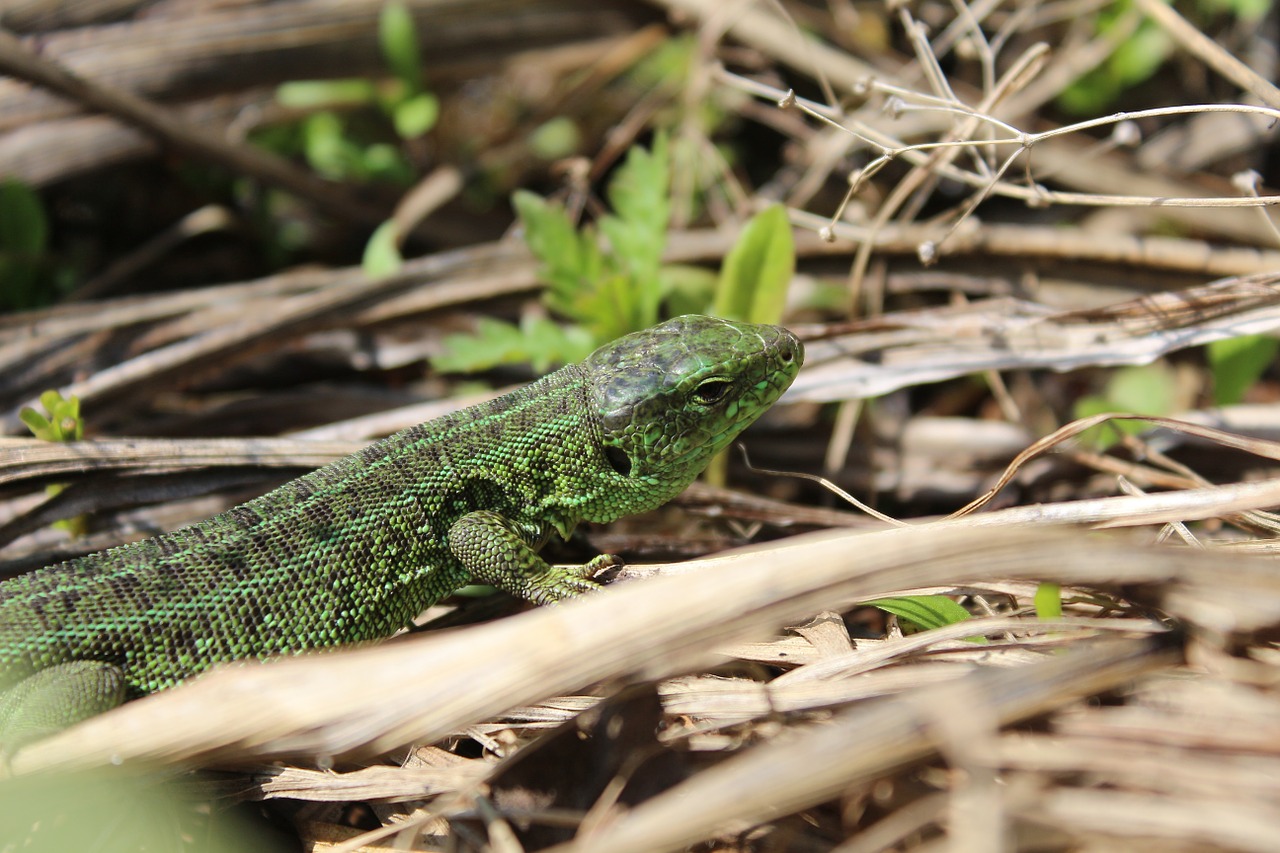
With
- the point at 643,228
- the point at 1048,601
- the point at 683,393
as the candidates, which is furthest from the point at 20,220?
the point at 1048,601

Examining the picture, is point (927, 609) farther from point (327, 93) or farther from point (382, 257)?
point (327, 93)

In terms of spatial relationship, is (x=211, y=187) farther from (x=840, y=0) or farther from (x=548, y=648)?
(x=548, y=648)

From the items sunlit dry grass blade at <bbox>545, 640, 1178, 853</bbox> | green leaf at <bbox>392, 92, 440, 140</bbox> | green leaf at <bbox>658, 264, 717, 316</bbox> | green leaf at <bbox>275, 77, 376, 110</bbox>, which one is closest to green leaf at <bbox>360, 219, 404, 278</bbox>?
green leaf at <bbox>392, 92, 440, 140</bbox>

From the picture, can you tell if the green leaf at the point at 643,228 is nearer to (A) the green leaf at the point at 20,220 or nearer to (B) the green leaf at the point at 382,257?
(B) the green leaf at the point at 382,257

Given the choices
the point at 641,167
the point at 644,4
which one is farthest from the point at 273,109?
the point at 641,167

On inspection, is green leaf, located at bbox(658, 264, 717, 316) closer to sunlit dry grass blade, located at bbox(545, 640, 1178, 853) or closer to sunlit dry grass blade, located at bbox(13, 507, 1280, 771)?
sunlit dry grass blade, located at bbox(13, 507, 1280, 771)
